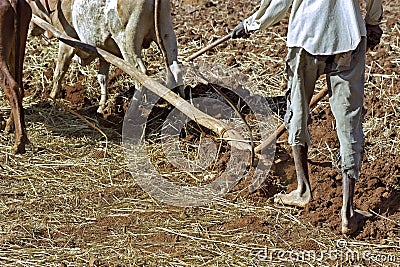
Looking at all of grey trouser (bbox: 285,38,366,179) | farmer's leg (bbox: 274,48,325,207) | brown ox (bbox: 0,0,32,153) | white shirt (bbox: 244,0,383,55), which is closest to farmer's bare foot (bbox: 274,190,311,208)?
farmer's leg (bbox: 274,48,325,207)

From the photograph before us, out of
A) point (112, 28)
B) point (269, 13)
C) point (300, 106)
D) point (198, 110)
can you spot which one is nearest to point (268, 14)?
point (269, 13)

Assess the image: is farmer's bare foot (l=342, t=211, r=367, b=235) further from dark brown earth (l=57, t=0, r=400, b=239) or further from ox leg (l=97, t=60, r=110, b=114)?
ox leg (l=97, t=60, r=110, b=114)

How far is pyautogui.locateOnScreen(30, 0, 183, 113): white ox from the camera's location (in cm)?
729

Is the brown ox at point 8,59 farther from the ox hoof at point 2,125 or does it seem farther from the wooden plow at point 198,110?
the ox hoof at point 2,125

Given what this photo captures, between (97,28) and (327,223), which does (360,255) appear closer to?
(327,223)

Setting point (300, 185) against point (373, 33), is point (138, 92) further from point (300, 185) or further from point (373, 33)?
point (373, 33)

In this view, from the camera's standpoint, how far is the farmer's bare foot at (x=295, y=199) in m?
5.22

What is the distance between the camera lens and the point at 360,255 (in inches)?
180

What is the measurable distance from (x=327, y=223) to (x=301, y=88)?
3.44ft

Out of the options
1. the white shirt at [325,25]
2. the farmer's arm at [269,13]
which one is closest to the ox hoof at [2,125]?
the farmer's arm at [269,13]

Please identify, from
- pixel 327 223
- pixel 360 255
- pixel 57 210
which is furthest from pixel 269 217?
pixel 57 210

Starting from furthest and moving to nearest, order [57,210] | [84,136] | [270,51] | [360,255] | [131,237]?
[270,51]
[84,136]
[57,210]
[131,237]
[360,255]

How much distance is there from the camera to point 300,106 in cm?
485

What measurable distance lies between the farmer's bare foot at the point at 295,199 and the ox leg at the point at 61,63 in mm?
3835
